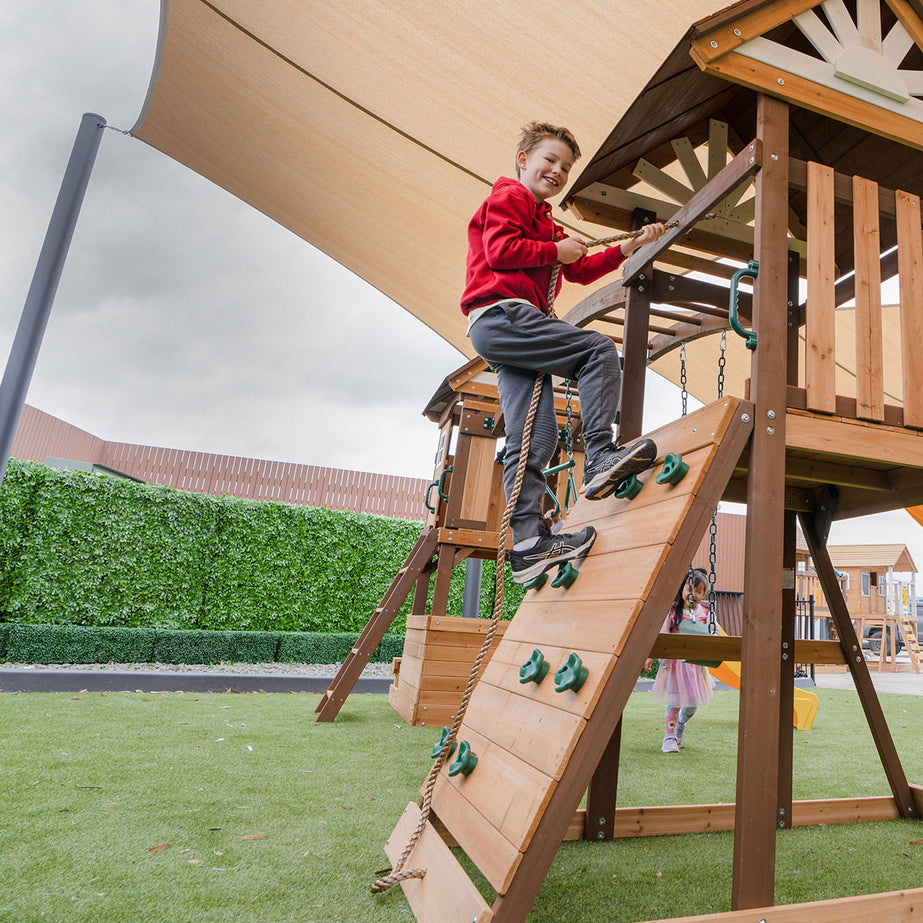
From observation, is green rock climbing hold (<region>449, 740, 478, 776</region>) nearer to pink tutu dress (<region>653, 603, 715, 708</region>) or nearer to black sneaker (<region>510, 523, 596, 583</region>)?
black sneaker (<region>510, 523, 596, 583</region>)

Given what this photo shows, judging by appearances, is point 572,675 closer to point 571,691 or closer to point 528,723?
point 571,691

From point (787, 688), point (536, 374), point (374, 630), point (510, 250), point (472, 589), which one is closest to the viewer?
point (510, 250)

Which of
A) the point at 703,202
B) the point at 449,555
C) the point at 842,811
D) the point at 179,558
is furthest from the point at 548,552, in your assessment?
the point at 179,558

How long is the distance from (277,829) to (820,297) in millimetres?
2310

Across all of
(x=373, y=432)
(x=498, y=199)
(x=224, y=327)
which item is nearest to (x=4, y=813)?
(x=498, y=199)

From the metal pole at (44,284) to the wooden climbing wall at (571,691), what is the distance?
4.46 m

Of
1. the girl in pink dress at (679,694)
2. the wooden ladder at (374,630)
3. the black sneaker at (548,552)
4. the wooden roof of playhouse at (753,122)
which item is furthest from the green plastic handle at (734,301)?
the wooden ladder at (374,630)

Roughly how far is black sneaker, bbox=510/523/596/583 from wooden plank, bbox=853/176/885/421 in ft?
2.78

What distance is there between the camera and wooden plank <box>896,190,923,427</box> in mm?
1878

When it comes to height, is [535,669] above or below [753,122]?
below

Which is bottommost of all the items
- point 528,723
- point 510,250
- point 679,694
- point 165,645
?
point 165,645

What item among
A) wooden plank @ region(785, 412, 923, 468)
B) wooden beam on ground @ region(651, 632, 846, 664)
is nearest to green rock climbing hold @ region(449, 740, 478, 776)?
wooden beam on ground @ region(651, 632, 846, 664)

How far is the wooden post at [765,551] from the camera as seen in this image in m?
1.39

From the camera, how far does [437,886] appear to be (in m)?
1.41
